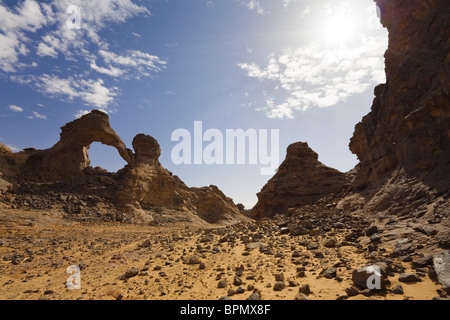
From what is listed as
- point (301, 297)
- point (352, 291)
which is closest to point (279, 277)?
point (301, 297)

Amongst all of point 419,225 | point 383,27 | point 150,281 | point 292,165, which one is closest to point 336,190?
point 292,165

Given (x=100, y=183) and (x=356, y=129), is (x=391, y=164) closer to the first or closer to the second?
(x=356, y=129)

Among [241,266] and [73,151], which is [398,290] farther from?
[73,151]

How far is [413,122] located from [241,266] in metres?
12.0

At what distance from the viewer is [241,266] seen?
6.52 m

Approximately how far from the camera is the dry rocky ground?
502cm

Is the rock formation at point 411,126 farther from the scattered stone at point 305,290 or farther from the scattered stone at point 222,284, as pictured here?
the scattered stone at point 222,284

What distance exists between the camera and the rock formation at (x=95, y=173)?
25609 millimetres

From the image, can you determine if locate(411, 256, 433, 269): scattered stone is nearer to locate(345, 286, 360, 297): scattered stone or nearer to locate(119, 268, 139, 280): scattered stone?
locate(345, 286, 360, 297): scattered stone

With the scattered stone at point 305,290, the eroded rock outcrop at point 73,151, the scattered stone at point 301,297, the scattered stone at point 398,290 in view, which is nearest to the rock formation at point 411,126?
the scattered stone at point 398,290

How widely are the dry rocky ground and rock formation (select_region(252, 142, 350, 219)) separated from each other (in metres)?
15.8

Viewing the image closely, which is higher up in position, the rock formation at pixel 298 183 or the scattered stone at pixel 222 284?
the rock formation at pixel 298 183

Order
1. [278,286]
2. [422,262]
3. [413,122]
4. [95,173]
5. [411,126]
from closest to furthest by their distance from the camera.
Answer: [278,286] → [422,262] → [413,122] → [411,126] → [95,173]

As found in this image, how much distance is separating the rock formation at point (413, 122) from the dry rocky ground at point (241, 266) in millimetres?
2004
